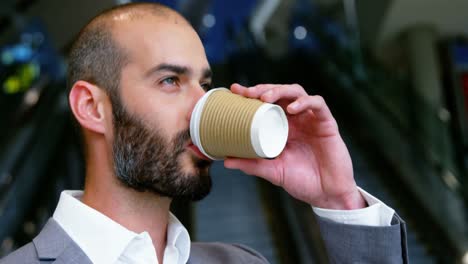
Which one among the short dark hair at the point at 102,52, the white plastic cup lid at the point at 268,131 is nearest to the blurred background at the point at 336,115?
the short dark hair at the point at 102,52

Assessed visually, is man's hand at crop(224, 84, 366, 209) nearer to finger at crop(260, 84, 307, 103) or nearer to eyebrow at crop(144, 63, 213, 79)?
finger at crop(260, 84, 307, 103)

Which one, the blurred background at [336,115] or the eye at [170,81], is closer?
the eye at [170,81]

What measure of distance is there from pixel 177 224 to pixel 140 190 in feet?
0.74

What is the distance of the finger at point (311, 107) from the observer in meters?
1.76

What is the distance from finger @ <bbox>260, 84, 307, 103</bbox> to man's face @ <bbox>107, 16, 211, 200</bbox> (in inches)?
9.1

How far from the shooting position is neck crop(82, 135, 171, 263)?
6.20ft

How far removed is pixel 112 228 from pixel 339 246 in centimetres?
61

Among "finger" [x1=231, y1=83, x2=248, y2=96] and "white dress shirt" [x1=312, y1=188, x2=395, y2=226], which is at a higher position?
"finger" [x1=231, y1=83, x2=248, y2=96]

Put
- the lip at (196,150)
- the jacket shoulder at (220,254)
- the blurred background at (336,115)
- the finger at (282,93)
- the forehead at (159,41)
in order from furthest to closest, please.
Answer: the blurred background at (336,115)
the jacket shoulder at (220,254)
the forehead at (159,41)
the lip at (196,150)
the finger at (282,93)

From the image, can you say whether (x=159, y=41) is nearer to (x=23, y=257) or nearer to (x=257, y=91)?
(x=257, y=91)

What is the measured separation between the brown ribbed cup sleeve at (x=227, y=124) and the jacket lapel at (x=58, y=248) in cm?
42

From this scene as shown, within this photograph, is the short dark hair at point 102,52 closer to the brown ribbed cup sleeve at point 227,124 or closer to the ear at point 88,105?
the ear at point 88,105

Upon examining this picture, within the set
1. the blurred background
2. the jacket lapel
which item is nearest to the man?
the jacket lapel

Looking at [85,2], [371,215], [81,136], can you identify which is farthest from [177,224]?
[85,2]
